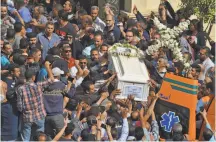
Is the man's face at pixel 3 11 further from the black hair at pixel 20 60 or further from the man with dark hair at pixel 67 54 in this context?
the black hair at pixel 20 60

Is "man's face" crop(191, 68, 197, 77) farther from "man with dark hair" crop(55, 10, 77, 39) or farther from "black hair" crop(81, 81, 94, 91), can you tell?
"black hair" crop(81, 81, 94, 91)

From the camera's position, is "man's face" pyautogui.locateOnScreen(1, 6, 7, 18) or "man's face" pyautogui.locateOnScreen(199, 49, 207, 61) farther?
"man's face" pyautogui.locateOnScreen(199, 49, 207, 61)

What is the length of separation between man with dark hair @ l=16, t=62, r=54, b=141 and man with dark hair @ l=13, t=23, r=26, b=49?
2.36m

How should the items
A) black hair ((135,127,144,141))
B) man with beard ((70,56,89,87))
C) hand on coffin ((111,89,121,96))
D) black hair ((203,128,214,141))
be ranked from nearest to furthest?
black hair ((135,127,144,141)) < black hair ((203,128,214,141)) < hand on coffin ((111,89,121,96)) < man with beard ((70,56,89,87))

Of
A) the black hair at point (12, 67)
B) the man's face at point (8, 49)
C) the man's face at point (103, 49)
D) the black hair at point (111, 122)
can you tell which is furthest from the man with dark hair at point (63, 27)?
the black hair at point (111, 122)

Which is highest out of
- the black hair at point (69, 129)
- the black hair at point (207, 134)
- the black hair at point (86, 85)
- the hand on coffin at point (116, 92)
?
the black hair at point (86, 85)

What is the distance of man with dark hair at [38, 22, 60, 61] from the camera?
547 inches

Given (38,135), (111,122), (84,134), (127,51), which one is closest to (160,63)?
(127,51)

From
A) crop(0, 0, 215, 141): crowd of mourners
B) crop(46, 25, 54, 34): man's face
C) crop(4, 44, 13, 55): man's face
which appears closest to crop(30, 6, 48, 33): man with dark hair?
crop(0, 0, 215, 141): crowd of mourners

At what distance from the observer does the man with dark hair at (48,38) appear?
13906 millimetres

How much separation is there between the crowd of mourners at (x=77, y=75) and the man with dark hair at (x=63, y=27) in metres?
0.02

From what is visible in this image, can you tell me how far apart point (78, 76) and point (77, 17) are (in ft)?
11.2

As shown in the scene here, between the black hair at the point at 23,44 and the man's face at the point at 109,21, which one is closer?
the black hair at the point at 23,44

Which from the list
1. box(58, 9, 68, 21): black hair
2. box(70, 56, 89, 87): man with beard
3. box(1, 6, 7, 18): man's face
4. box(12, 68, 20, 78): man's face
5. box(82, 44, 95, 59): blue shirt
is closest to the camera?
box(12, 68, 20, 78): man's face
